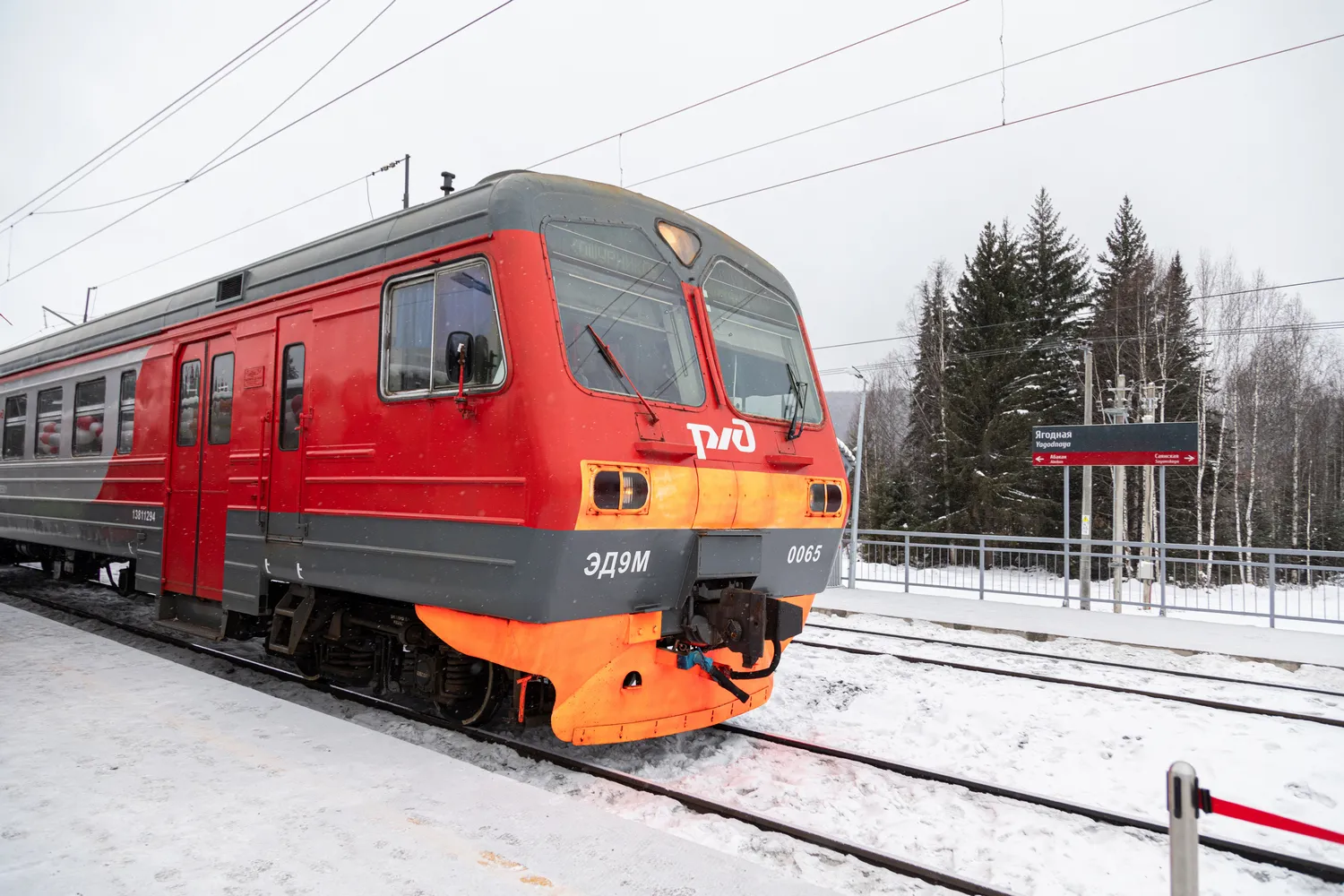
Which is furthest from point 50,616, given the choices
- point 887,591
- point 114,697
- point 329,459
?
point 887,591

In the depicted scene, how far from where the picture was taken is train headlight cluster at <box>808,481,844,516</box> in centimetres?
583

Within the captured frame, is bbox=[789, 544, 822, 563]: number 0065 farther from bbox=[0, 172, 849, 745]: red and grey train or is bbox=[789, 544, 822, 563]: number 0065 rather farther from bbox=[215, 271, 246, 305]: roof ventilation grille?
bbox=[215, 271, 246, 305]: roof ventilation grille

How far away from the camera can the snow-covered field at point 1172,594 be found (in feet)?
40.6

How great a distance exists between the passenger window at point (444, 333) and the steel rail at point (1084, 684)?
6.01 metres

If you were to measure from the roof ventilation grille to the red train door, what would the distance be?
1.13ft

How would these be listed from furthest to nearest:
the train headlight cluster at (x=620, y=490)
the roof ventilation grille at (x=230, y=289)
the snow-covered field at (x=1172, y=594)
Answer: the snow-covered field at (x=1172, y=594)
the roof ventilation grille at (x=230, y=289)
the train headlight cluster at (x=620, y=490)

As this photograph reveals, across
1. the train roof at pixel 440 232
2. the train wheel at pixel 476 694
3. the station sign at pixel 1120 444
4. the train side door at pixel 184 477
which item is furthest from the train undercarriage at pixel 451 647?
the station sign at pixel 1120 444

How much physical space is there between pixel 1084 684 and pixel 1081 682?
0.07 metres

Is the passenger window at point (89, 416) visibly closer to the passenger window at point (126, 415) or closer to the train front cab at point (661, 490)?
the passenger window at point (126, 415)

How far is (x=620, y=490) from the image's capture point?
4.42 metres

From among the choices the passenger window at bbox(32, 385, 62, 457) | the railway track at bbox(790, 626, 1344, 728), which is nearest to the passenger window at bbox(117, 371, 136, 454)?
the passenger window at bbox(32, 385, 62, 457)

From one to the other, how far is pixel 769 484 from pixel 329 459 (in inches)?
119

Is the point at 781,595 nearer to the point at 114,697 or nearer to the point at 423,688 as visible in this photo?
the point at 423,688

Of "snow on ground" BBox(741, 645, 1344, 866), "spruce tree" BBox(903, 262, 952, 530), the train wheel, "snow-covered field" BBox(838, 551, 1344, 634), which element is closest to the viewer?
"snow on ground" BBox(741, 645, 1344, 866)
